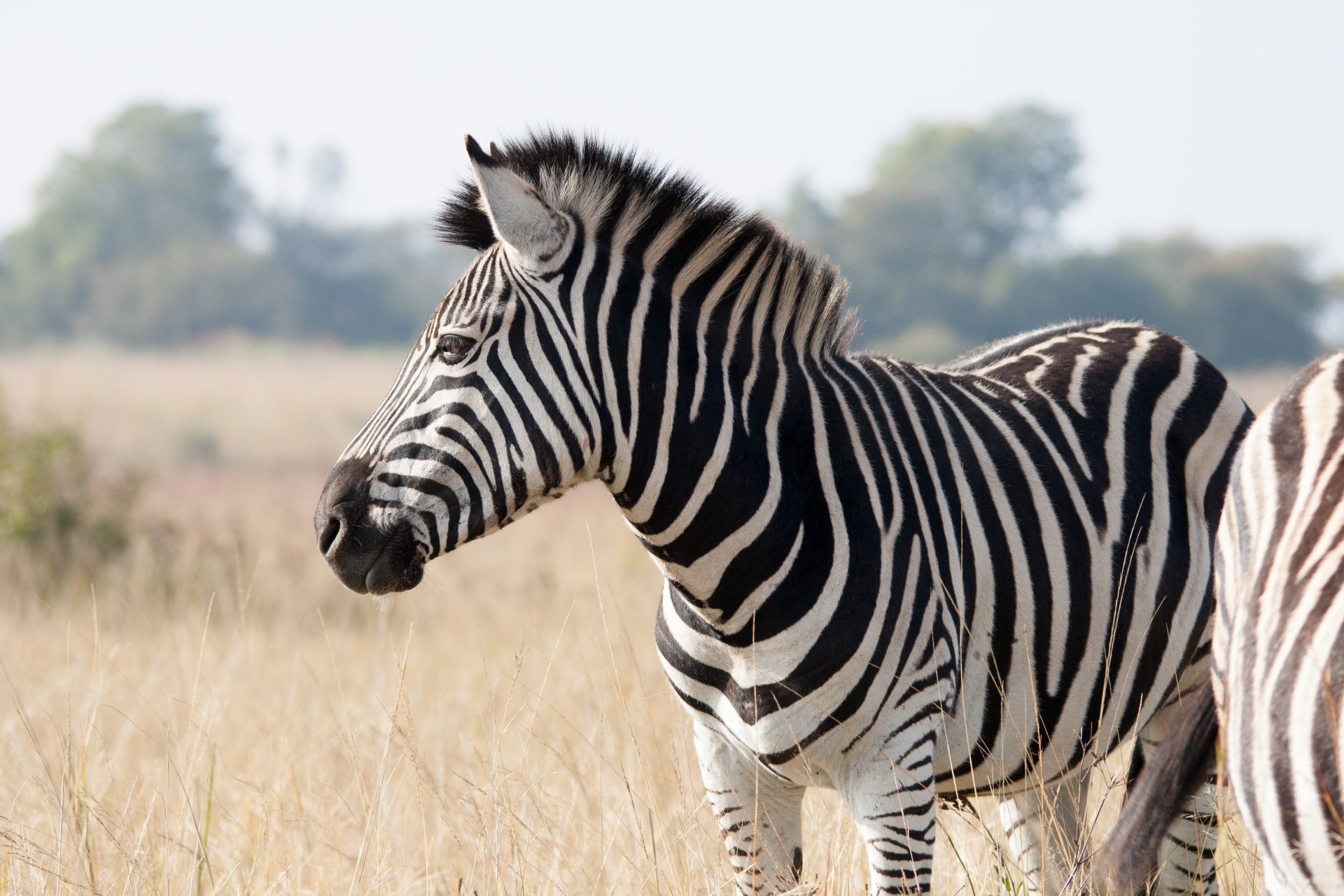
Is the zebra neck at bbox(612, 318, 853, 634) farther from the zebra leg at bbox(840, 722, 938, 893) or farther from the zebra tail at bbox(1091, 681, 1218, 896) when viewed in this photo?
the zebra tail at bbox(1091, 681, 1218, 896)

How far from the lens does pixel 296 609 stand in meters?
9.14

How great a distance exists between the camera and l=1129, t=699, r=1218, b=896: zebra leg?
11.7ft

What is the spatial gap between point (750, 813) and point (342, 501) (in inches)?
52.9

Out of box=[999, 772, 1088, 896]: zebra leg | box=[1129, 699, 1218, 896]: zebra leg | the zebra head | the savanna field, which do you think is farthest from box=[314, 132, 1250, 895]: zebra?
box=[999, 772, 1088, 896]: zebra leg

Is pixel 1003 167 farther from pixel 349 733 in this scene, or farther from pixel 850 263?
pixel 349 733

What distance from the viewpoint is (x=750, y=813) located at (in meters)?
3.01

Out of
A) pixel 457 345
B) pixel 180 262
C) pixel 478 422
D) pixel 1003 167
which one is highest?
pixel 1003 167

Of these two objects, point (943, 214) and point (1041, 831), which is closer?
point (1041, 831)

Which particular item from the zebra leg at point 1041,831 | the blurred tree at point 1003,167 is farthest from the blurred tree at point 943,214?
the zebra leg at point 1041,831

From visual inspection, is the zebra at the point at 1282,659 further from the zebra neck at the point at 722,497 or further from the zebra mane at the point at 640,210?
the zebra mane at the point at 640,210

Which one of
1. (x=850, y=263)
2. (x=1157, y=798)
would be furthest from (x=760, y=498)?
(x=850, y=263)

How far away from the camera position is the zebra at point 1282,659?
5.33 ft

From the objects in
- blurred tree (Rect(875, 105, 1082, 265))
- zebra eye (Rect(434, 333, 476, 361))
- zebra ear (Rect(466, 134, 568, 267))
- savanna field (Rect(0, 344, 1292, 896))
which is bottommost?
savanna field (Rect(0, 344, 1292, 896))

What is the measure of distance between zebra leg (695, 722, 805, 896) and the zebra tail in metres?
1.05
